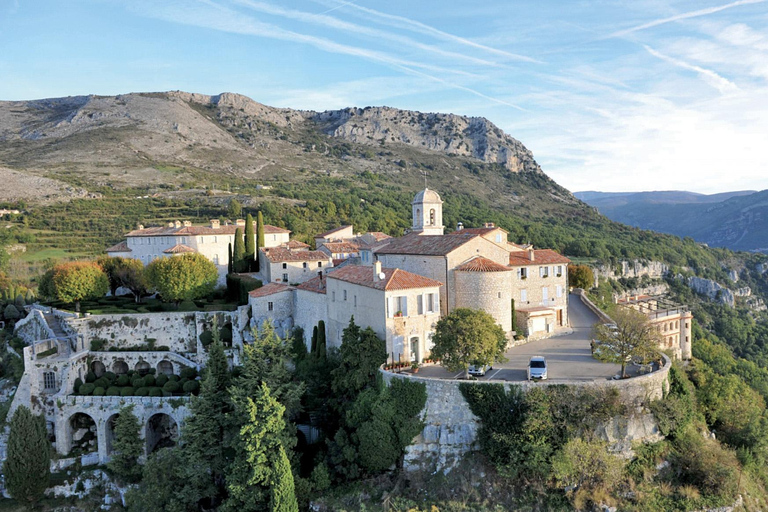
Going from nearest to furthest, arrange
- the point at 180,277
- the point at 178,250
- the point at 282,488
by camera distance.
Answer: the point at 282,488 → the point at 180,277 → the point at 178,250

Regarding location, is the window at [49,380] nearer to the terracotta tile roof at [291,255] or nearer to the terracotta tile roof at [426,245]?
the terracotta tile roof at [291,255]

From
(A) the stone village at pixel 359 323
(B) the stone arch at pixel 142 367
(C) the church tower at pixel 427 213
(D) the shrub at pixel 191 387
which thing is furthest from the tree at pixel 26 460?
(C) the church tower at pixel 427 213

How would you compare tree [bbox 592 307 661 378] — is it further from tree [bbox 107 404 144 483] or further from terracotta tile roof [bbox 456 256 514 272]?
tree [bbox 107 404 144 483]

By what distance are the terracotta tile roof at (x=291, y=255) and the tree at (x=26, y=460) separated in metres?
20.5

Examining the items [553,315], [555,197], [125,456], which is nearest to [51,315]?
[125,456]

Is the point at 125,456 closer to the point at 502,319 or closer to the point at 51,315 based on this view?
the point at 51,315

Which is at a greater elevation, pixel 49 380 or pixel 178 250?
pixel 178 250

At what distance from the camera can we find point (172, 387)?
110 feet

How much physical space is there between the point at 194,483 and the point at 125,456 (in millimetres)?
7092

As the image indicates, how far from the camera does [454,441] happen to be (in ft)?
76.3

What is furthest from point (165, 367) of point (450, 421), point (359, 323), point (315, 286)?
point (450, 421)

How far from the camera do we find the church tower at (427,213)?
133 ft

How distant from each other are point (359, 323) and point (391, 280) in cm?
391

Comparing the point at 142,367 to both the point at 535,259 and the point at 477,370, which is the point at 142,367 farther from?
the point at 535,259
